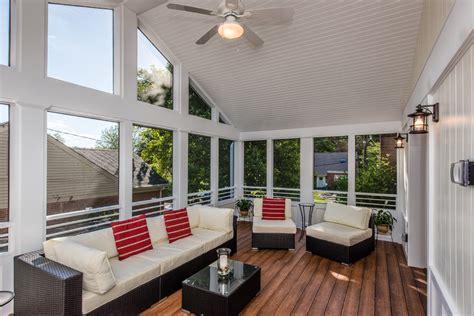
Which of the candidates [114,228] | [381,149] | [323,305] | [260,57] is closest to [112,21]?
[260,57]

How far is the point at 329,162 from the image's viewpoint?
625cm

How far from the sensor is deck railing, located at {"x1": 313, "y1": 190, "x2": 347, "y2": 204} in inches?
238

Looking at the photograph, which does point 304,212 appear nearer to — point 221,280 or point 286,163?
point 286,163

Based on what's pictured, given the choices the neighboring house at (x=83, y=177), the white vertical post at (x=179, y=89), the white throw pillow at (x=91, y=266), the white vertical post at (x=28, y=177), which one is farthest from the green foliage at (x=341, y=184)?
the white vertical post at (x=28, y=177)

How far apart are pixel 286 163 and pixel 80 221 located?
490 centimetres

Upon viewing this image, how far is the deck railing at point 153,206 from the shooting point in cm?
447

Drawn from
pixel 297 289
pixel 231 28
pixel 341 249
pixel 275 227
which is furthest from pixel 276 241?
pixel 231 28

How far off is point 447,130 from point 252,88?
3.84 metres

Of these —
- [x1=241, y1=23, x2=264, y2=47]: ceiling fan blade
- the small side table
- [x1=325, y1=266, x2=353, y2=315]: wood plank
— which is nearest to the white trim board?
[x1=241, y1=23, x2=264, y2=47]: ceiling fan blade

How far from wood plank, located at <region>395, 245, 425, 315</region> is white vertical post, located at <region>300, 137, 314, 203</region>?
7.68ft

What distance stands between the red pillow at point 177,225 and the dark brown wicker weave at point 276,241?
Result: 1.46 metres

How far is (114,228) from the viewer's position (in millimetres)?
3178

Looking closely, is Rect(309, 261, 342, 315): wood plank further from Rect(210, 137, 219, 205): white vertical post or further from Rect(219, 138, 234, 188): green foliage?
Rect(219, 138, 234, 188): green foliage

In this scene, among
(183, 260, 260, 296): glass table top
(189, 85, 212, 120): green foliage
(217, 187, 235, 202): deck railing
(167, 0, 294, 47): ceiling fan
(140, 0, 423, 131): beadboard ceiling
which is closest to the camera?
(167, 0, 294, 47): ceiling fan
